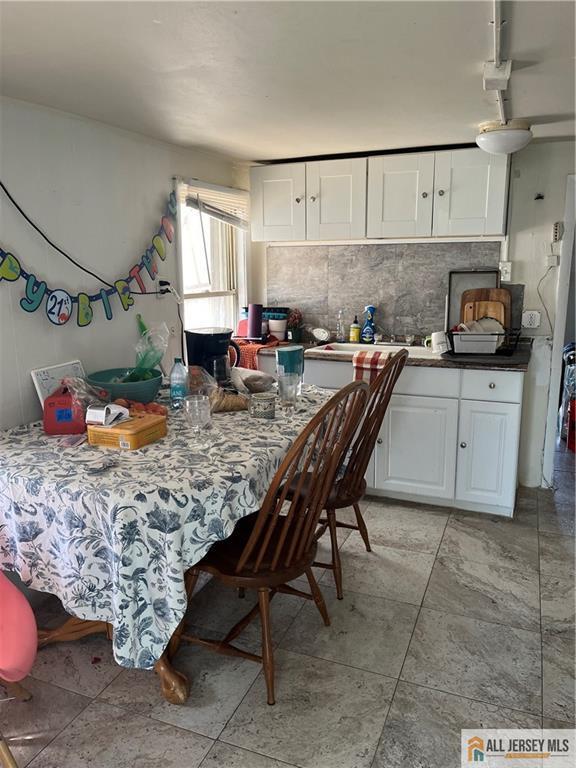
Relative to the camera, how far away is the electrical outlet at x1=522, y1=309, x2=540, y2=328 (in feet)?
11.2

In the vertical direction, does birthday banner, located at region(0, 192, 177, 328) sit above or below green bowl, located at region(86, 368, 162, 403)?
above

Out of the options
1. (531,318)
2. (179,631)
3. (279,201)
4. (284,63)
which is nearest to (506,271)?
(531,318)

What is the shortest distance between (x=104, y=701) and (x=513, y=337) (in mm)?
2780

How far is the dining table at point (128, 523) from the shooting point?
155 cm

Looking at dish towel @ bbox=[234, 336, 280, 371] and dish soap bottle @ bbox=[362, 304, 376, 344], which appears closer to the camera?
dish towel @ bbox=[234, 336, 280, 371]

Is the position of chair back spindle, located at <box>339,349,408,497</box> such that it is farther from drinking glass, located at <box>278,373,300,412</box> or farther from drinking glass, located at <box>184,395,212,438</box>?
drinking glass, located at <box>184,395,212,438</box>

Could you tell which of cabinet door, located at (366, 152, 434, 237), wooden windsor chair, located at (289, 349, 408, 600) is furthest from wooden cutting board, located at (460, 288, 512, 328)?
wooden windsor chair, located at (289, 349, 408, 600)

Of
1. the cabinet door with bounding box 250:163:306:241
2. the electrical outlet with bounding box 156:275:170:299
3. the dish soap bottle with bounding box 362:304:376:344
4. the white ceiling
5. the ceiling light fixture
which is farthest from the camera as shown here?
the dish soap bottle with bounding box 362:304:376:344

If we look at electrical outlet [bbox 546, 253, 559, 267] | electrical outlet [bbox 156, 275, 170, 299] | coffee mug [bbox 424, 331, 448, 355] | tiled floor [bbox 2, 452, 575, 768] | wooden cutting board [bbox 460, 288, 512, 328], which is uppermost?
electrical outlet [bbox 546, 253, 559, 267]

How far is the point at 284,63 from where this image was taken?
5.91 feet

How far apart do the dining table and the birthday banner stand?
71 cm

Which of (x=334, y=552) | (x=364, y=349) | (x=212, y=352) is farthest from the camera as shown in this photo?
(x=364, y=349)

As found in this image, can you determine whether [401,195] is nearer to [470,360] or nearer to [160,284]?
[470,360]

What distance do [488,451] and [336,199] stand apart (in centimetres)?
172
